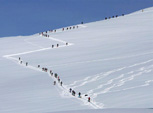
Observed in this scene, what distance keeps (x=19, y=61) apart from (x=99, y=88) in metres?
22.7

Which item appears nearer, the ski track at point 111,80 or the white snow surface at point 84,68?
the white snow surface at point 84,68

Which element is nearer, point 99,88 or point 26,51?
point 99,88

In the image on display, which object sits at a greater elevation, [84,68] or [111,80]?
[84,68]

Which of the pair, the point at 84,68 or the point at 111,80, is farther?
the point at 84,68

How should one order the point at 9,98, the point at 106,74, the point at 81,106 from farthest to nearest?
the point at 106,74 < the point at 9,98 < the point at 81,106

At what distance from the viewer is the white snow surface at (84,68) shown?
2439cm

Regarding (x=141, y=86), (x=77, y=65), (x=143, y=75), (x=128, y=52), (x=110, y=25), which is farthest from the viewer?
(x=110, y=25)

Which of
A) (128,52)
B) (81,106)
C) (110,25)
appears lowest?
(81,106)

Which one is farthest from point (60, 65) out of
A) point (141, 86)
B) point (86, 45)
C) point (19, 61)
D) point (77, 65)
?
point (141, 86)

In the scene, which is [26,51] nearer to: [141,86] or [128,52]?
[128,52]

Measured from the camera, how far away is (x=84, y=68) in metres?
40.1

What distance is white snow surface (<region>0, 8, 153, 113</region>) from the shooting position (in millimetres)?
24391

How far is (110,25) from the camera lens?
236 ft

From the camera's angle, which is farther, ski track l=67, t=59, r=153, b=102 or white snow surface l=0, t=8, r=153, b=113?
ski track l=67, t=59, r=153, b=102
